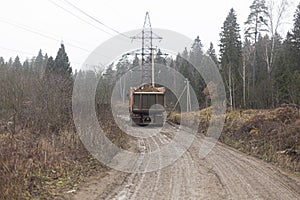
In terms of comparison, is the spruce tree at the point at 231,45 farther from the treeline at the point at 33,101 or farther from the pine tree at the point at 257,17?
the treeline at the point at 33,101

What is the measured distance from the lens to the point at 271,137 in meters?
11.7

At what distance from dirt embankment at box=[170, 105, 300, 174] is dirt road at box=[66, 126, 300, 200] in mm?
887

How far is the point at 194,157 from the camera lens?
9969mm

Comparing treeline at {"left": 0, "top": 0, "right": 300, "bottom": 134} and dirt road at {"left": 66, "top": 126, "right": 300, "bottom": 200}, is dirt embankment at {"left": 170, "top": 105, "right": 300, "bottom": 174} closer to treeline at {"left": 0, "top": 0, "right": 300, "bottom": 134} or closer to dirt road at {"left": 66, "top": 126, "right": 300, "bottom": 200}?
dirt road at {"left": 66, "top": 126, "right": 300, "bottom": 200}

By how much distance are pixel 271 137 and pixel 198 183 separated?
19.2 feet

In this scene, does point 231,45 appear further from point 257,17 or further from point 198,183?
point 198,183

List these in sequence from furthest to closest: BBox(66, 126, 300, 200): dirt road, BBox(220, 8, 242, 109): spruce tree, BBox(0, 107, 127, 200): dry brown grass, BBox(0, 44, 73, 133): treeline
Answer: BBox(220, 8, 242, 109): spruce tree
BBox(0, 44, 73, 133): treeline
BBox(66, 126, 300, 200): dirt road
BBox(0, 107, 127, 200): dry brown grass

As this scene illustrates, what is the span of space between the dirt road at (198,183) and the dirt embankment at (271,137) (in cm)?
89

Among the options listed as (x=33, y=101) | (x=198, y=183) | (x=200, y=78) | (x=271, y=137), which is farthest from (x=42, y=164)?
(x=200, y=78)

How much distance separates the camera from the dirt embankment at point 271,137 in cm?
990

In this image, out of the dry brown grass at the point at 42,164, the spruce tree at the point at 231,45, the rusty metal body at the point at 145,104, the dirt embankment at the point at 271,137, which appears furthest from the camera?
the spruce tree at the point at 231,45

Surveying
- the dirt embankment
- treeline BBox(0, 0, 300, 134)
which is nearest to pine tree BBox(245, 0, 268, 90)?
treeline BBox(0, 0, 300, 134)

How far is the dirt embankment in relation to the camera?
990 cm

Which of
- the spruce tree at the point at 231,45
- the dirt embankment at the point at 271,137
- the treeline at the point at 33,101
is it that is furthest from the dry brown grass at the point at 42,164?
the spruce tree at the point at 231,45
